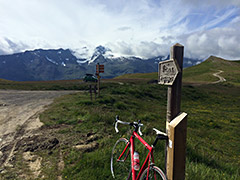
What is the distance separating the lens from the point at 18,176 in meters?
3.75

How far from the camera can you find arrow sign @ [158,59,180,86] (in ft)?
8.57

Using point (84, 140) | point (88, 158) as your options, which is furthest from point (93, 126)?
point (88, 158)

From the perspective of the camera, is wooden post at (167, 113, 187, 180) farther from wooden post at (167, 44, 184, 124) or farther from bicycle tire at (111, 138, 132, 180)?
bicycle tire at (111, 138, 132, 180)

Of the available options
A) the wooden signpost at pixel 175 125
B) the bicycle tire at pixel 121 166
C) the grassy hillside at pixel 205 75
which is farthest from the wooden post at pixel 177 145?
the grassy hillside at pixel 205 75

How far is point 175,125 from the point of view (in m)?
2.37

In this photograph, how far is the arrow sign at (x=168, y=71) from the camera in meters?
2.61

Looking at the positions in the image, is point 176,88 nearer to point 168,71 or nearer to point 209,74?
point 168,71

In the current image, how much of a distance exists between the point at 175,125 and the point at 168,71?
1032 mm

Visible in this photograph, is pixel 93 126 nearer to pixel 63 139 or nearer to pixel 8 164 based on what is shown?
pixel 63 139

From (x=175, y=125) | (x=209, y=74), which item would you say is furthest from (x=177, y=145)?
(x=209, y=74)

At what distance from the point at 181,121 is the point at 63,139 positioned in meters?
4.86

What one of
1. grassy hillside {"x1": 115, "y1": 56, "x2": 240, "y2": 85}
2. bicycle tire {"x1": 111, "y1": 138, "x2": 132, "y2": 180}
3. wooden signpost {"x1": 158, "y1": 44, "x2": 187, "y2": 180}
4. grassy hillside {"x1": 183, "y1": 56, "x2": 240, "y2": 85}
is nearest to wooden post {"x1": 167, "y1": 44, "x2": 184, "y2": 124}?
wooden signpost {"x1": 158, "y1": 44, "x2": 187, "y2": 180}

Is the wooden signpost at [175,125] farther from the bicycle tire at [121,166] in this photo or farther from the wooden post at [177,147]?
the bicycle tire at [121,166]

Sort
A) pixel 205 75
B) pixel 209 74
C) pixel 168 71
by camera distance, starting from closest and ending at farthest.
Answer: pixel 168 71 → pixel 205 75 → pixel 209 74
